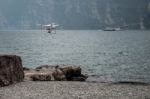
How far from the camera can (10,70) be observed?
112 ft

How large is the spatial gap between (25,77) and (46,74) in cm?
253

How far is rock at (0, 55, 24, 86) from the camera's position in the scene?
3328cm

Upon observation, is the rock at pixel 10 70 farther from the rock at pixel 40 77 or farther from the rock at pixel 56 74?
the rock at pixel 56 74

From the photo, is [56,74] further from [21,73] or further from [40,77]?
[21,73]

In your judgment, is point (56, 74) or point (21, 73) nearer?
point (21, 73)

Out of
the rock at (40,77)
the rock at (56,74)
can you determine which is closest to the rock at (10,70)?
the rock at (40,77)

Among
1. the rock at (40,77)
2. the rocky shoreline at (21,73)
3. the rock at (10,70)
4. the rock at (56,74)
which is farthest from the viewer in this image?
the rock at (56,74)

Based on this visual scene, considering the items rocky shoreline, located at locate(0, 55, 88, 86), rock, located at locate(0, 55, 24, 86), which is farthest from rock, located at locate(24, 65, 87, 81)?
rock, located at locate(0, 55, 24, 86)

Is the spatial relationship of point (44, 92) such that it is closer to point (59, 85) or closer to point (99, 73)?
point (59, 85)

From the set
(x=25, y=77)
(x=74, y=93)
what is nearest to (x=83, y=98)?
(x=74, y=93)

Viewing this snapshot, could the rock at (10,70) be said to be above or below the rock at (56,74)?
above

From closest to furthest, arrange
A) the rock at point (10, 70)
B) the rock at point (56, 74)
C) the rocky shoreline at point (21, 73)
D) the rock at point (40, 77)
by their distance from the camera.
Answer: the rock at point (10, 70) < the rocky shoreline at point (21, 73) < the rock at point (40, 77) < the rock at point (56, 74)

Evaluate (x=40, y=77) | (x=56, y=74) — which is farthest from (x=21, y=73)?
(x=56, y=74)

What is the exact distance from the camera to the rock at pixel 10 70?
33.3m
